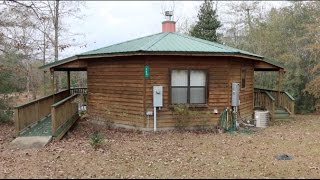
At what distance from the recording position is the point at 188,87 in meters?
12.4

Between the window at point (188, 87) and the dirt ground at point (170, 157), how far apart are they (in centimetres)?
130

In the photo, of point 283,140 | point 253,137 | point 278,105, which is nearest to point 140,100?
point 253,137

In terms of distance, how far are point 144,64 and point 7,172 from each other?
6222 mm

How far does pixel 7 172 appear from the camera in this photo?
707 cm

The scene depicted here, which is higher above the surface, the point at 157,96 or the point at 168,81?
the point at 168,81

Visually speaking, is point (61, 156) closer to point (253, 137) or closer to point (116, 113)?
point (116, 113)

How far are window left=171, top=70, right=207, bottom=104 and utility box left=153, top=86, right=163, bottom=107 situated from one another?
1.92 ft

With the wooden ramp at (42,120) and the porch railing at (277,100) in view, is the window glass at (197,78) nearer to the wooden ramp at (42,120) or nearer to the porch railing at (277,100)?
the wooden ramp at (42,120)

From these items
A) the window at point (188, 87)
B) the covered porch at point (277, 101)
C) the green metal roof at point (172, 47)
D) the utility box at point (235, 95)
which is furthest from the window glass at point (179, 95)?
the covered porch at point (277, 101)

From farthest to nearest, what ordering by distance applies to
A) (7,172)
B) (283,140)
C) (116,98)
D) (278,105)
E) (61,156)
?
(278,105)
(116,98)
(283,140)
(61,156)
(7,172)

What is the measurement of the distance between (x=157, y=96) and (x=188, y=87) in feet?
4.21

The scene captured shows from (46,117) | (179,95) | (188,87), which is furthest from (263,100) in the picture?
(46,117)

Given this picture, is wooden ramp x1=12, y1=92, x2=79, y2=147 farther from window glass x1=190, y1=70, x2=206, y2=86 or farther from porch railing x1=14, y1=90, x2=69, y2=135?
window glass x1=190, y1=70, x2=206, y2=86

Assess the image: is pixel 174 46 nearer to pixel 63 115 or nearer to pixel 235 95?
pixel 235 95
